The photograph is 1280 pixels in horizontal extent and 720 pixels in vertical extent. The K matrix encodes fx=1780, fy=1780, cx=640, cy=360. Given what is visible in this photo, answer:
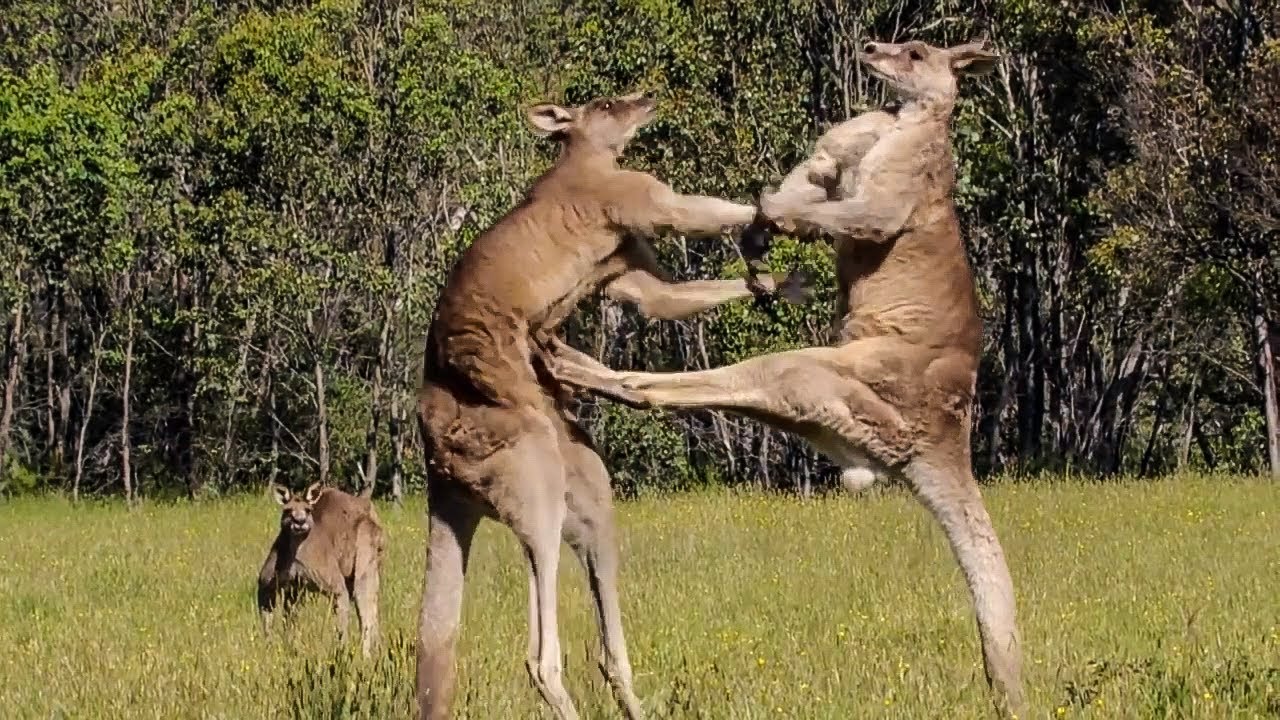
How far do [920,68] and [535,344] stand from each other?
6.12 feet

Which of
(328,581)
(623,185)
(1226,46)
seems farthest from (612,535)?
(1226,46)

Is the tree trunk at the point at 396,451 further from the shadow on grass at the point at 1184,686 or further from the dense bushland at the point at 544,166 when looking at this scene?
the shadow on grass at the point at 1184,686

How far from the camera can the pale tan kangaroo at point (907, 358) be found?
20.8 feet

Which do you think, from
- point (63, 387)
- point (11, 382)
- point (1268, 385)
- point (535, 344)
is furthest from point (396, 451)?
point (535, 344)

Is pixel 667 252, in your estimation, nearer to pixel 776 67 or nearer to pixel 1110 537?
pixel 776 67

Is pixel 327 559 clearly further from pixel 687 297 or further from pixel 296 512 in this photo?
pixel 687 297

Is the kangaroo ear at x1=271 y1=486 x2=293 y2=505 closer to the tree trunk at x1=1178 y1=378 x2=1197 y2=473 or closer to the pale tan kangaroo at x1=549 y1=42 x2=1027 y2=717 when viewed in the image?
the pale tan kangaroo at x1=549 y1=42 x2=1027 y2=717

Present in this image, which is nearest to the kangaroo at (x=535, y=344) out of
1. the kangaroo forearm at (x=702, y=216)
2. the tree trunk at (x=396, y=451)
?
the kangaroo forearm at (x=702, y=216)

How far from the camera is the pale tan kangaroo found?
635 centimetres

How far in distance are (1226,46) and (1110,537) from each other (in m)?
11.8

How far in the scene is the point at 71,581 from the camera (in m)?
14.8

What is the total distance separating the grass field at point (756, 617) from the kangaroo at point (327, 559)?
0.32 m

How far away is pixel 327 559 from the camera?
11586mm

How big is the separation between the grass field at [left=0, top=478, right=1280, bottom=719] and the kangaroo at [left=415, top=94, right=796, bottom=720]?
1.54ft
